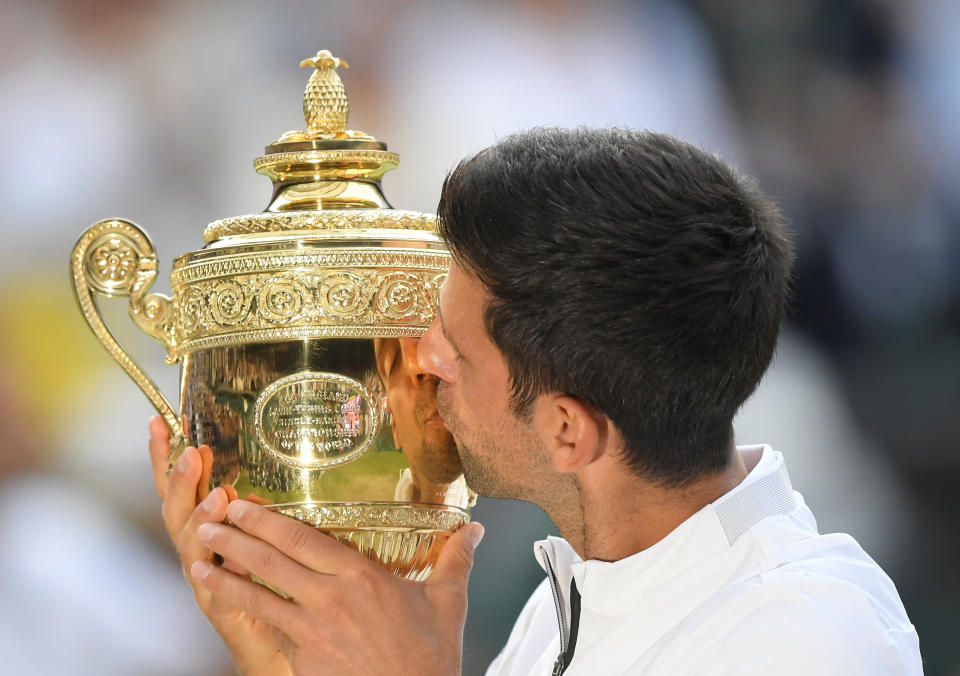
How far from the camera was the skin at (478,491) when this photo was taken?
1.26 metres

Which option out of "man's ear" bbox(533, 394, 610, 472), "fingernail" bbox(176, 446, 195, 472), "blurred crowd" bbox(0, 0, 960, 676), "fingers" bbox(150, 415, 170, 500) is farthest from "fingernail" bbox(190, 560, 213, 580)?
"blurred crowd" bbox(0, 0, 960, 676)

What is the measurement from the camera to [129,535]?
10.1ft

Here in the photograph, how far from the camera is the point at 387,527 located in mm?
1331

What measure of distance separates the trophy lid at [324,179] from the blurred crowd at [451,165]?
174 cm

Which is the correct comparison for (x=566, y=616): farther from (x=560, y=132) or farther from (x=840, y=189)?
(x=840, y=189)

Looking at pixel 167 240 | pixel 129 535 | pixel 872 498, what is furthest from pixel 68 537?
pixel 872 498

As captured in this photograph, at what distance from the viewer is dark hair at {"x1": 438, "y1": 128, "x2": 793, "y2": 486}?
1163mm

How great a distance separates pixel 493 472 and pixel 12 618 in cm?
215

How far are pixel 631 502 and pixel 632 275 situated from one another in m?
0.27

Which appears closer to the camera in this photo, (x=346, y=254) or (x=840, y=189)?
(x=346, y=254)

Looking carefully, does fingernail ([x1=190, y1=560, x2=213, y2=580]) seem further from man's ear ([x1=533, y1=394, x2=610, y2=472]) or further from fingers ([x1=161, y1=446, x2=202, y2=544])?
man's ear ([x1=533, y1=394, x2=610, y2=472])

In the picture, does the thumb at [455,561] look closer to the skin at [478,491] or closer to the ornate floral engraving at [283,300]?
the skin at [478,491]

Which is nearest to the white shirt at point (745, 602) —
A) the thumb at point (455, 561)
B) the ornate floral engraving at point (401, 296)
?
the thumb at point (455, 561)

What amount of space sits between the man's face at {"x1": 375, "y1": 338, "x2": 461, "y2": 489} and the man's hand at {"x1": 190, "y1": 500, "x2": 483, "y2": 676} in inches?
5.3
